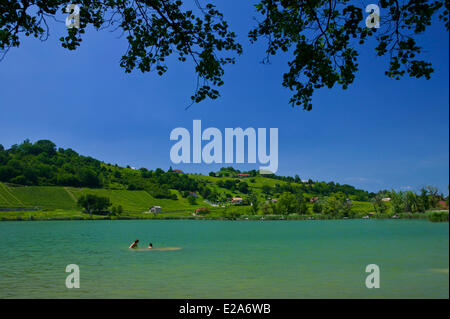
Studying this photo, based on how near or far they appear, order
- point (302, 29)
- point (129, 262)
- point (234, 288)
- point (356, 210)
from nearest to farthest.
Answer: point (302, 29) → point (234, 288) → point (129, 262) → point (356, 210)

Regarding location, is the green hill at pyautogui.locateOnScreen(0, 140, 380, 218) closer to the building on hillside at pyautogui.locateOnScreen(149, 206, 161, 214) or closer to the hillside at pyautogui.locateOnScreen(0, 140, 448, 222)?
the hillside at pyautogui.locateOnScreen(0, 140, 448, 222)

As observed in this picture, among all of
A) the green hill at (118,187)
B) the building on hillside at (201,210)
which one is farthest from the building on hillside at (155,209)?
the building on hillside at (201,210)

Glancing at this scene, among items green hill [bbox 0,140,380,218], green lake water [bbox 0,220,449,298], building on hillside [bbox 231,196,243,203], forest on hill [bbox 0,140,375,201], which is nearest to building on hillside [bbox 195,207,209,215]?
green hill [bbox 0,140,380,218]

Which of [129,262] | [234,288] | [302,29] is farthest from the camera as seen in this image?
[129,262]

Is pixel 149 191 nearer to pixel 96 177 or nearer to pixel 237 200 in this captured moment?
pixel 96 177

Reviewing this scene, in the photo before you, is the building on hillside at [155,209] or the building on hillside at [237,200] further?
the building on hillside at [237,200]

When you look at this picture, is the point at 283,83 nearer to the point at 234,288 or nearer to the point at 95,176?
the point at 234,288

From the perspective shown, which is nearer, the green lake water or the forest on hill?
the green lake water

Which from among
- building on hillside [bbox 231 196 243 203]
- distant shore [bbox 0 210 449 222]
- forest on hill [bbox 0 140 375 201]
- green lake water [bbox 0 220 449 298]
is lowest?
distant shore [bbox 0 210 449 222]

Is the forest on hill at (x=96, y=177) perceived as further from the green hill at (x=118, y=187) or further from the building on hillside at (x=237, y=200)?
the building on hillside at (x=237, y=200)

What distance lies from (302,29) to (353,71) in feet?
4.67

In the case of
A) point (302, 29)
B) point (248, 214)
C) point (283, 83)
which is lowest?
point (248, 214)
